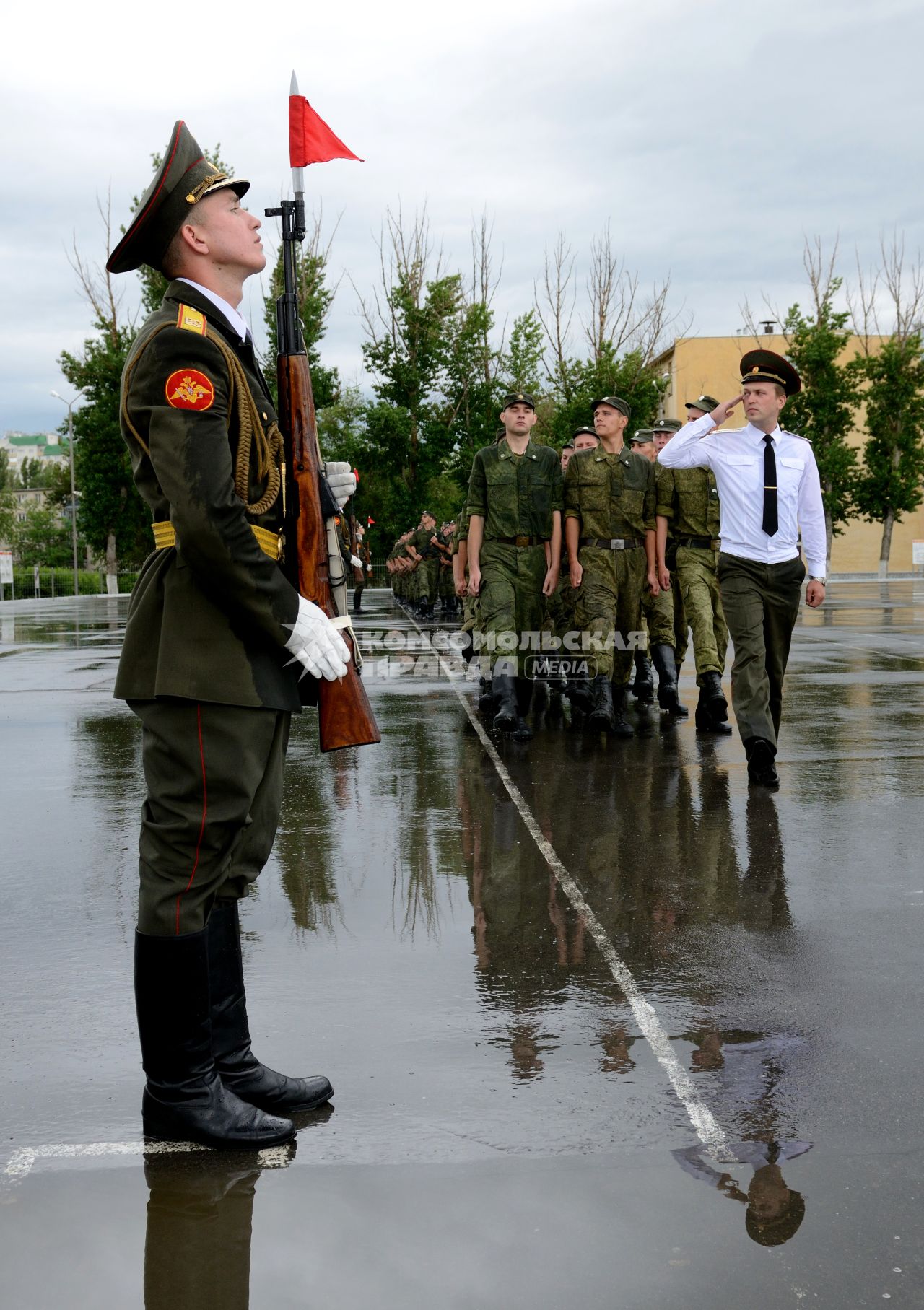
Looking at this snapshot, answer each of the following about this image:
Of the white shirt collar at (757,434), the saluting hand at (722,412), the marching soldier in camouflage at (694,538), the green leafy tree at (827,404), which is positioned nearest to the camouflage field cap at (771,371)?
the saluting hand at (722,412)

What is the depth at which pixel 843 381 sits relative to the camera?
4022cm

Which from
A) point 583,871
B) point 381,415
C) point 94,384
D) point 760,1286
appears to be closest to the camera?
point 760,1286

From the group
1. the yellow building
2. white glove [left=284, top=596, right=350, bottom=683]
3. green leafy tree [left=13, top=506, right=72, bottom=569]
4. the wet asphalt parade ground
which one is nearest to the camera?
the wet asphalt parade ground

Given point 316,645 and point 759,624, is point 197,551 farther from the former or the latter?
point 759,624

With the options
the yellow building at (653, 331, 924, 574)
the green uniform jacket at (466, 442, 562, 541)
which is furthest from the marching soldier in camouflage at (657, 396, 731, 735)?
the yellow building at (653, 331, 924, 574)

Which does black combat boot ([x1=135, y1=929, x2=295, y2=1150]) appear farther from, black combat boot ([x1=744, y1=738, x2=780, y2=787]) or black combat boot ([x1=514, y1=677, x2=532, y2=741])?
black combat boot ([x1=514, y1=677, x2=532, y2=741])

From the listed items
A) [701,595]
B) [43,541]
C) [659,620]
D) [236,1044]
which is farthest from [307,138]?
[43,541]

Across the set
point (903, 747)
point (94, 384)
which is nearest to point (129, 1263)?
point (903, 747)

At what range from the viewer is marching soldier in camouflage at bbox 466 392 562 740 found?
30.7ft

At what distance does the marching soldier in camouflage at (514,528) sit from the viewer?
30.7 feet

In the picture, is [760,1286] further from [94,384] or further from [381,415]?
[94,384]

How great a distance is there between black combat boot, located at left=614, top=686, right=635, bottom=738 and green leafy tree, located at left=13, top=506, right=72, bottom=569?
76.6m

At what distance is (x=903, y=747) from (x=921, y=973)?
4369 mm

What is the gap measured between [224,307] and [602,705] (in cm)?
646
